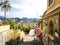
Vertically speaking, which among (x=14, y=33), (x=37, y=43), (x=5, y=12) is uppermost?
(x=5, y=12)

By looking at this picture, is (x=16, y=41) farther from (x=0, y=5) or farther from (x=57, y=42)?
(x=0, y=5)

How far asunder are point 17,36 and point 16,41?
2.52ft

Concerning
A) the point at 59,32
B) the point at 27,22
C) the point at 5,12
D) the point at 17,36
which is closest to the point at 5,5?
the point at 5,12

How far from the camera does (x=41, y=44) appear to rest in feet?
62.5

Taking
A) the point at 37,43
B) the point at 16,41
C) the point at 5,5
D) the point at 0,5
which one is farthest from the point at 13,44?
the point at 5,5

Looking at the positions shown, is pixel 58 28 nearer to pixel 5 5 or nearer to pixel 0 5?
pixel 0 5

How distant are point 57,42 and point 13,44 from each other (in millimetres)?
11561

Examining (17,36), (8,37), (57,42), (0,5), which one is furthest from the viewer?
(0,5)

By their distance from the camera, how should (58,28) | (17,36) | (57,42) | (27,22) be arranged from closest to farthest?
(57,42), (58,28), (17,36), (27,22)

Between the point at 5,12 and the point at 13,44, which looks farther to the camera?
the point at 5,12

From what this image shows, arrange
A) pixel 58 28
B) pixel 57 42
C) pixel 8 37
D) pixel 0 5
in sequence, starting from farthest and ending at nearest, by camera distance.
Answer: pixel 0 5 < pixel 8 37 < pixel 58 28 < pixel 57 42

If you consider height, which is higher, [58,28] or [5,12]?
[5,12]

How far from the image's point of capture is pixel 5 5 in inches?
2176

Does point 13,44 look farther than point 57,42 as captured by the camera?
Yes
